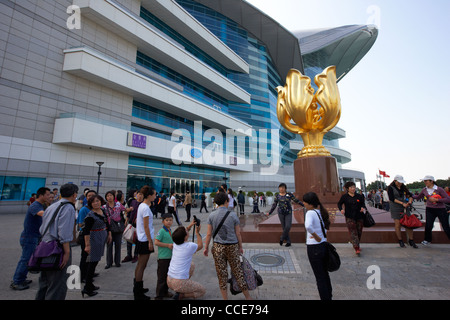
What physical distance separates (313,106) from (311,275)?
26.2 feet

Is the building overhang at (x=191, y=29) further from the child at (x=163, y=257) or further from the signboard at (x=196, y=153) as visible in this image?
the child at (x=163, y=257)

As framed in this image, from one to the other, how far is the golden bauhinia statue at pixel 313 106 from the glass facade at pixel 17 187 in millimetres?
17112

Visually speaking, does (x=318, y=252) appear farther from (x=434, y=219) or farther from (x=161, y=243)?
(x=434, y=219)

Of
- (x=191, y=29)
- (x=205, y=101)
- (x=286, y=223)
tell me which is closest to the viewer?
(x=286, y=223)

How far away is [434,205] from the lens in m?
5.13

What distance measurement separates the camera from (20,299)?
3.06m

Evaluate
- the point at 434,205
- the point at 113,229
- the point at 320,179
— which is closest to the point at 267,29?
the point at 320,179

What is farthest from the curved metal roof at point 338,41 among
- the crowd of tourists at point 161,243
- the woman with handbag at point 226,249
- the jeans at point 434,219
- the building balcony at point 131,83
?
the woman with handbag at point 226,249

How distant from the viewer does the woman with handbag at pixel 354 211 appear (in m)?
4.79

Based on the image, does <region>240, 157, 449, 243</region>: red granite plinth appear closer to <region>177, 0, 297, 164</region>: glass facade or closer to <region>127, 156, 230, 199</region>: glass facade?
<region>127, 156, 230, 199</region>: glass facade

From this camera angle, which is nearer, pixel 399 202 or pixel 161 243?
pixel 161 243
